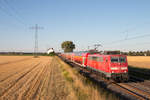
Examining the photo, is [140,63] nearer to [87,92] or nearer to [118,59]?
[118,59]

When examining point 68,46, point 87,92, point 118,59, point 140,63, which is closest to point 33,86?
point 87,92

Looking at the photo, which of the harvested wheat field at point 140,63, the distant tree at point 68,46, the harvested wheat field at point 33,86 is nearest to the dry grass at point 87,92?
the harvested wheat field at point 33,86

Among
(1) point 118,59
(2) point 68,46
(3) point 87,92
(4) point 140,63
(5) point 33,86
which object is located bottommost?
(5) point 33,86

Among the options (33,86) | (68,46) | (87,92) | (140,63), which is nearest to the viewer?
(87,92)

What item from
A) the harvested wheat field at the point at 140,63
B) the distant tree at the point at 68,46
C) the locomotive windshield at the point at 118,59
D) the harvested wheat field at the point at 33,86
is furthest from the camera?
the distant tree at the point at 68,46

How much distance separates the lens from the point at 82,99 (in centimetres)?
803

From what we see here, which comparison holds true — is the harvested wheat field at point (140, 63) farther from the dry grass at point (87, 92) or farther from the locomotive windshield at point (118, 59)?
the dry grass at point (87, 92)

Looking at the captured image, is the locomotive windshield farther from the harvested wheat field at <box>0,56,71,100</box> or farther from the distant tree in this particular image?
the distant tree

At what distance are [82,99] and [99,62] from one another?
946 centimetres

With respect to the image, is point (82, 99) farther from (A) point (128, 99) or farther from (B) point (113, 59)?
(B) point (113, 59)

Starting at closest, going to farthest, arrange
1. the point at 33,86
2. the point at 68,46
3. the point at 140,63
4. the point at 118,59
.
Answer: the point at 33,86, the point at 118,59, the point at 140,63, the point at 68,46

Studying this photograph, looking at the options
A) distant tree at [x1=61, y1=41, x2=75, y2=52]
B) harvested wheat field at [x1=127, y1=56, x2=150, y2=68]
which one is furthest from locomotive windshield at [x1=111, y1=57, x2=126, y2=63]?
distant tree at [x1=61, y1=41, x2=75, y2=52]

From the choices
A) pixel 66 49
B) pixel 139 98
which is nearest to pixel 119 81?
pixel 139 98

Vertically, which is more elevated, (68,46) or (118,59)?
(68,46)
